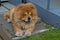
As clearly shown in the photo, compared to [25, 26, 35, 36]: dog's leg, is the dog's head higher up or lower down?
higher up

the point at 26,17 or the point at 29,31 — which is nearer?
the point at 26,17

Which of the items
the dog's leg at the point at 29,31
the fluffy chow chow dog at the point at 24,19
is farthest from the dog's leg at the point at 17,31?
the dog's leg at the point at 29,31

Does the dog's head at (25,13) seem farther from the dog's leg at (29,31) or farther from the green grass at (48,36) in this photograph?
the green grass at (48,36)

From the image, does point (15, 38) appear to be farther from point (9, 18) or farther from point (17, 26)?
Answer: point (9, 18)

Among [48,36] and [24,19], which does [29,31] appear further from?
[48,36]

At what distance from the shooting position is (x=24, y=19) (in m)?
4.66

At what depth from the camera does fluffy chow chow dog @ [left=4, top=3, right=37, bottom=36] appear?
15.2 feet

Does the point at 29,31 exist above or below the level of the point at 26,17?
below

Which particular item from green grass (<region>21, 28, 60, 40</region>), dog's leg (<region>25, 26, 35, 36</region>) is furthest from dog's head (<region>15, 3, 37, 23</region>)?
green grass (<region>21, 28, 60, 40</region>)

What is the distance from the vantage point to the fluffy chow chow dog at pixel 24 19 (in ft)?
15.2

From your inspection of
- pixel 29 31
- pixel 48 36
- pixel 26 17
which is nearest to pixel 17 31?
pixel 29 31

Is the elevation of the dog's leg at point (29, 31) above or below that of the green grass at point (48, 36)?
above

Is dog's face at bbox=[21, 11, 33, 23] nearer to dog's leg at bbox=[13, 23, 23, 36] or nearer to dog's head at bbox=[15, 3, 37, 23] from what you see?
dog's head at bbox=[15, 3, 37, 23]

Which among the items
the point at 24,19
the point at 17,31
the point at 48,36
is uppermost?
the point at 24,19
